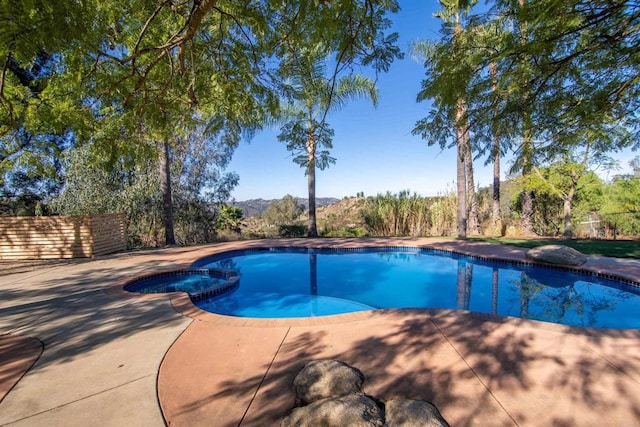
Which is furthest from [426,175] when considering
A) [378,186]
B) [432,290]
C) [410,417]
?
[410,417]

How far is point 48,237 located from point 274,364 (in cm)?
893

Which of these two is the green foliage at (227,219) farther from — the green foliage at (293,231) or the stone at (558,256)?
the stone at (558,256)

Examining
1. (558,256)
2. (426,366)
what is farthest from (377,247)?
(426,366)

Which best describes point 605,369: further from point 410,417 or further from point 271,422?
point 271,422

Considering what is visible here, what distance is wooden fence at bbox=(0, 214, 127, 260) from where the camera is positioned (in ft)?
26.0

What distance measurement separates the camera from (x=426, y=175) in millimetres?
14766

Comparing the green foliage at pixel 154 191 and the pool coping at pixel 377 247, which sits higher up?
the green foliage at pixel 154 191

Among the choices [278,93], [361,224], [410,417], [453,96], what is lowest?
[410,417]

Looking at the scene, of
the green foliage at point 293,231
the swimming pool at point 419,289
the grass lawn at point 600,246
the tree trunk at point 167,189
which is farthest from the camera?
the green foliage at point 293,231

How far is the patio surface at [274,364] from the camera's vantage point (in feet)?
6.57

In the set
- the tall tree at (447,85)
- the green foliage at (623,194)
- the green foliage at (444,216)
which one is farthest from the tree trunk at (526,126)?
the green foliage at (623,194)

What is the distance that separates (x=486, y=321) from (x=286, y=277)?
16.0ft

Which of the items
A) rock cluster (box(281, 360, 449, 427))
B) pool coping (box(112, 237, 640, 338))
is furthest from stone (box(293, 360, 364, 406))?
pool coping (box(112, 237, 640, 338))

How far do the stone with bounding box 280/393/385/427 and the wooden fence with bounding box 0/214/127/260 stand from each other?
8760 mm
